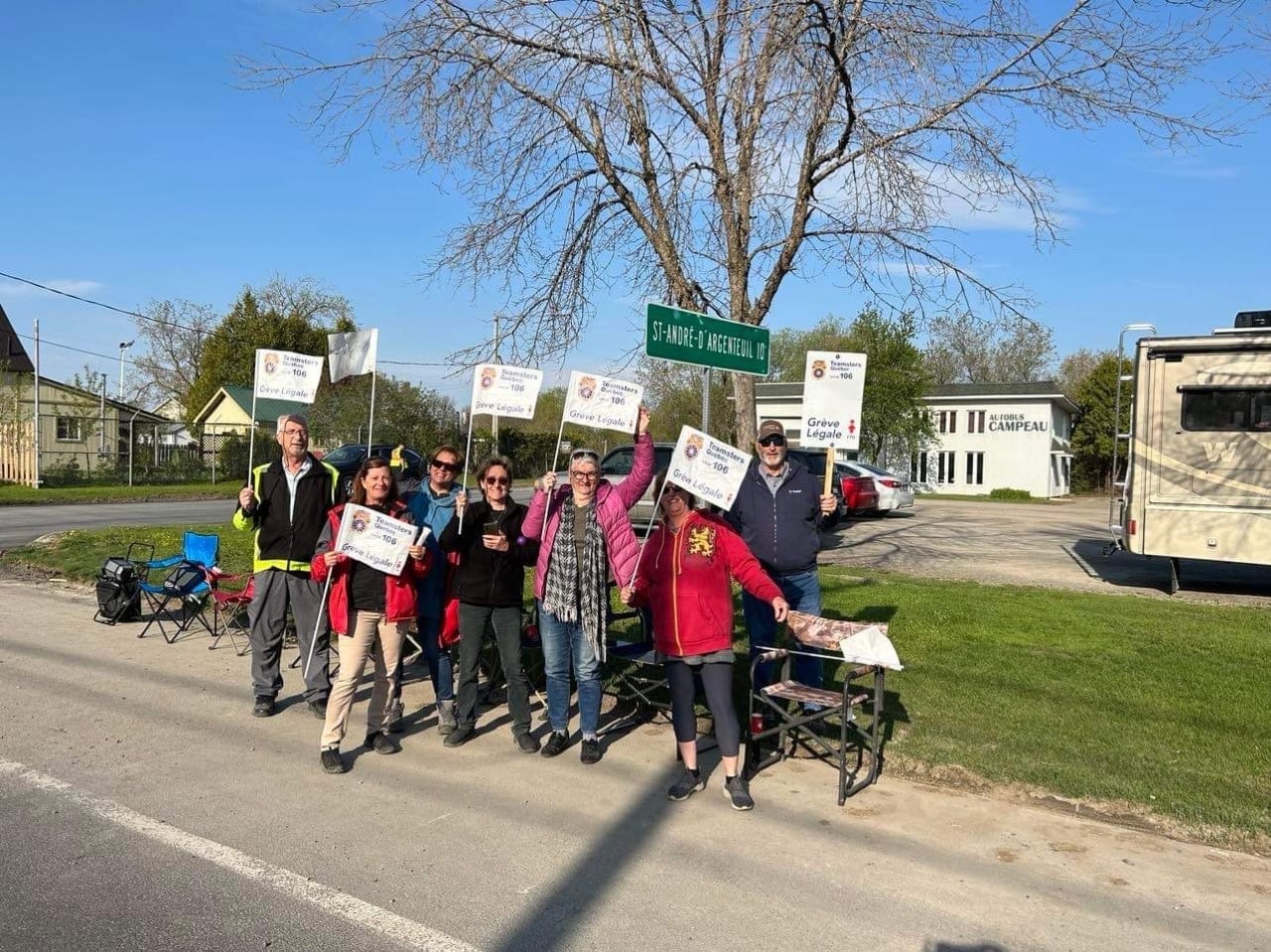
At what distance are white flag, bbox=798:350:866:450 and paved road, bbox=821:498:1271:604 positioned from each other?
22.3 feet

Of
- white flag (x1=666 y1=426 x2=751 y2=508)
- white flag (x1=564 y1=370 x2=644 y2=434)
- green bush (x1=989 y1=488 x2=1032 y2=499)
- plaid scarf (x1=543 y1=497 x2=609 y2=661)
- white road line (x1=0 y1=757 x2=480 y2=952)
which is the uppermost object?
white flag (x1=564 y1=370 x2=644 y2=434)

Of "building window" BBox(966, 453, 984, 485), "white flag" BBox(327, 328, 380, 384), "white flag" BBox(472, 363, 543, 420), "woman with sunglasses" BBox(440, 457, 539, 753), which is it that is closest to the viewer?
"woman with sunglasses" BBox(440, 457, 539, 753)

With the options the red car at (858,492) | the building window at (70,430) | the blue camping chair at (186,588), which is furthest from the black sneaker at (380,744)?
the building window at (70,430)

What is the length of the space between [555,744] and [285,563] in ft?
7.70

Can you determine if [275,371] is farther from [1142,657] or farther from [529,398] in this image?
[1142,657]

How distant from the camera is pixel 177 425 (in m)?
47.4

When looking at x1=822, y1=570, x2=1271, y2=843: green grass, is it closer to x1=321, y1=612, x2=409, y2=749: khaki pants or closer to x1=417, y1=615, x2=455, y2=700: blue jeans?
x1=417, y1=615, x2=455, y2=700: blue jeans

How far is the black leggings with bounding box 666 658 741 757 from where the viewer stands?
202 inches

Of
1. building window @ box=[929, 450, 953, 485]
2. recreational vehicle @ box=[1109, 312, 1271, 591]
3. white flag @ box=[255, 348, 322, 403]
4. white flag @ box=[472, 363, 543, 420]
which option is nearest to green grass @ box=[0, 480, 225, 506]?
white flag @ box=[255, 348, 322, 403]

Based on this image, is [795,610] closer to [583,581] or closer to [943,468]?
[583,581]

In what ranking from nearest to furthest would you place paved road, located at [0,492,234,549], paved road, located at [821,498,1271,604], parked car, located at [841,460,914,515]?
1. paved road, located at [821,498,1271,604]
2. paved road, located at [0,492,234,549]
3. parked car, located at [841,460,914,515]

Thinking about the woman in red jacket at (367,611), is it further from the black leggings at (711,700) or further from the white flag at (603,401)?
the black leggings at (711,700)

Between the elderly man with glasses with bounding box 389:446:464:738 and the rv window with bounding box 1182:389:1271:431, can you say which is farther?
the rv window with bounding box 1182:389:1271:431

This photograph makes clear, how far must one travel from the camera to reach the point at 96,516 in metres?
21.7
